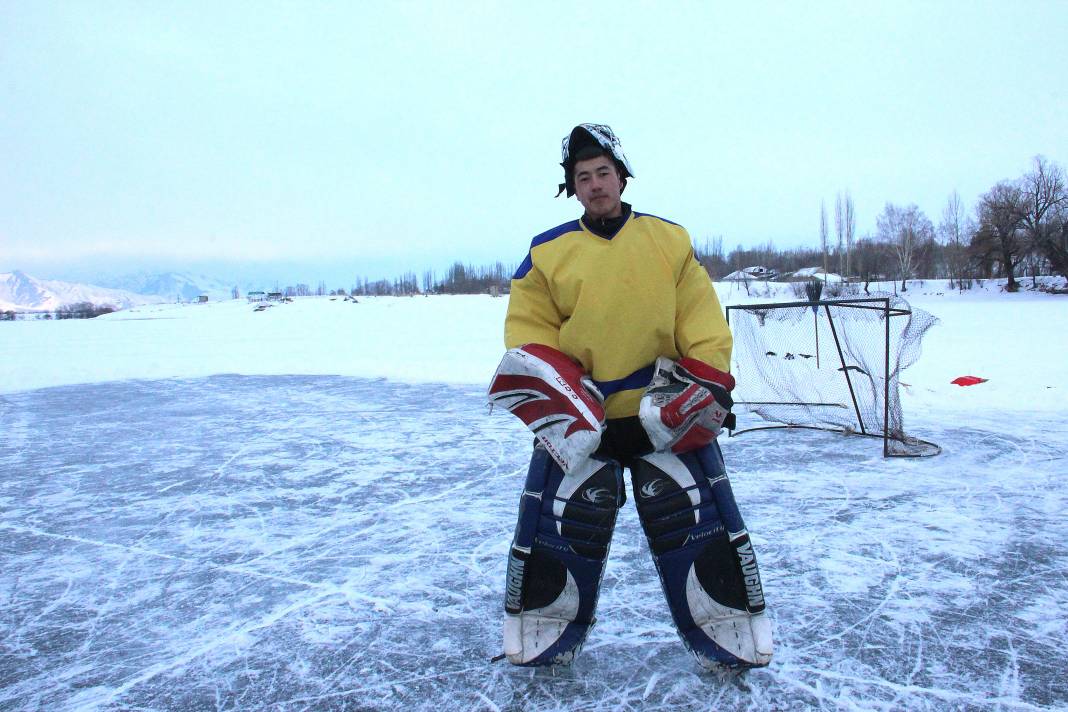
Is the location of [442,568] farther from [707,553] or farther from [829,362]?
[829,362]

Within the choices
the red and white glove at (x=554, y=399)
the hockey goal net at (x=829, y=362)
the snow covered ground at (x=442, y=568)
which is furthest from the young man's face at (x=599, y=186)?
the hockey goal net at (x=829, y=362)

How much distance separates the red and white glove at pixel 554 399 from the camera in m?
1.93

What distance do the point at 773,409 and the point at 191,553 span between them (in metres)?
5.20

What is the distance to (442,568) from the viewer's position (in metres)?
3.11

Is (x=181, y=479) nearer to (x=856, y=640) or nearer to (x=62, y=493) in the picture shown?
(x=62, y=493)

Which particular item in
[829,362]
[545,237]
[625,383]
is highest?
[545,237]

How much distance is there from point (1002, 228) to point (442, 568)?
41654 millimetres

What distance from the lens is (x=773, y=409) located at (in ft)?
21.9

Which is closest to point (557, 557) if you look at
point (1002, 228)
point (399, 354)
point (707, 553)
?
point (707, 553)

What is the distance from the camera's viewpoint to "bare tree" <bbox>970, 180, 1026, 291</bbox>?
3522cm

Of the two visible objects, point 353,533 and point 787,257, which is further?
point 787,257

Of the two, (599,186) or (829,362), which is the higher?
(599,186)

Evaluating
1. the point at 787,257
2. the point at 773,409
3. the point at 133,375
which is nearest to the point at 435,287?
the point at 787,257

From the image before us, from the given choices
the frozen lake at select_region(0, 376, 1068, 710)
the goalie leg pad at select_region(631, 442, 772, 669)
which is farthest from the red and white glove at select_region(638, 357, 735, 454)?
the frozen lake at select_region(0, 376, 1068, 710)
